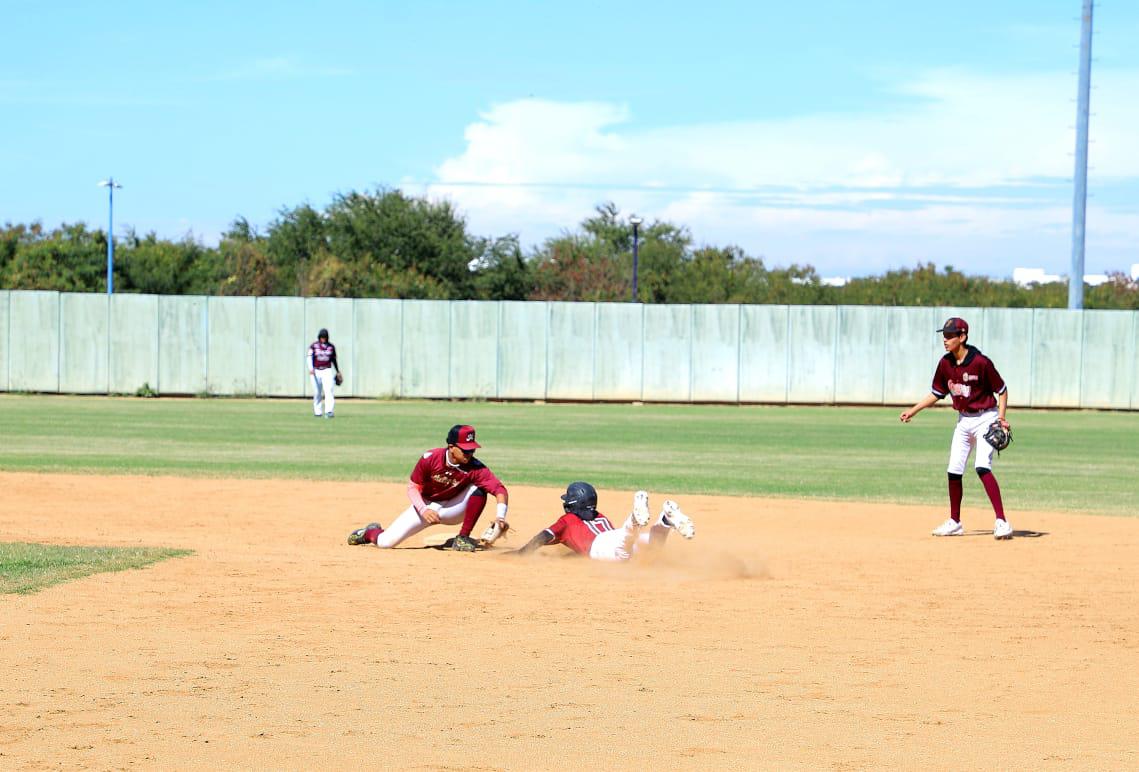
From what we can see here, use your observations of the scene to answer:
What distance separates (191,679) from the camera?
23.3 ft

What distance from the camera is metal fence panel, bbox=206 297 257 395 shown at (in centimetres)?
3972

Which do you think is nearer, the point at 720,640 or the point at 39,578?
the point at 720,640

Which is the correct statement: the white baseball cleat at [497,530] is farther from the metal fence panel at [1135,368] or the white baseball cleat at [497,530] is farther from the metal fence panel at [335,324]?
the metal fence panel at [1135,368]

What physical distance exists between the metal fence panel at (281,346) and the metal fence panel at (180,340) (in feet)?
5.02

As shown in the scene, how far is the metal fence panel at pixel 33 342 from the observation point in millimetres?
39500

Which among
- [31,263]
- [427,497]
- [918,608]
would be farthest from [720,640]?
[31,263]

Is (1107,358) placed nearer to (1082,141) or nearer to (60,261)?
(1082,141)

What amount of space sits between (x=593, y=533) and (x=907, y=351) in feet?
99.7

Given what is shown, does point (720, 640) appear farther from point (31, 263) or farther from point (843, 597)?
point (31, 263)

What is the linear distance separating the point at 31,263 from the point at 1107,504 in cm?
5080

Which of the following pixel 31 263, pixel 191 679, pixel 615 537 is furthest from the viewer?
pixel 31 263

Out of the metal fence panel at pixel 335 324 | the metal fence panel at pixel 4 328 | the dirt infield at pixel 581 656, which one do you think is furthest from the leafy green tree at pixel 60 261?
the dirt infield at pixel 581 656

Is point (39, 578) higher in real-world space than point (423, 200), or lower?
lower

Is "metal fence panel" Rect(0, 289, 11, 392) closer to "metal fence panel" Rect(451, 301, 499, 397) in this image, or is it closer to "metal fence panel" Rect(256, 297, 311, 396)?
"metal fence panel" Rect(256, 297, 311, 396)
